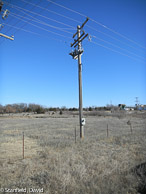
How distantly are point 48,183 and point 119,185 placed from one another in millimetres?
2090

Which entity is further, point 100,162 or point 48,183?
point 100,162

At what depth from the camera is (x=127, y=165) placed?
543cm

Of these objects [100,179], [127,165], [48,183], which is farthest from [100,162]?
[48,183]

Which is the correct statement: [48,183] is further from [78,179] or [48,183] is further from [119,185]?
[119,185]

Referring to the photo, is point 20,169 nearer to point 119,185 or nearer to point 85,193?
point 85,193

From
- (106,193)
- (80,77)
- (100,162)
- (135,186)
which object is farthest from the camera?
(80,77)

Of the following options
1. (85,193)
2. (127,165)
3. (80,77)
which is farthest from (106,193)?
(80,77)

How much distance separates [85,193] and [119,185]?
1.05 metres

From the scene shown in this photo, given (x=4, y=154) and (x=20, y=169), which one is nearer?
(x=20, y=169)

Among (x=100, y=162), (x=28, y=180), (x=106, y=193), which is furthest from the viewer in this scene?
(x=100, y=162)

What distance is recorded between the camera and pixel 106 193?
3.53 metres

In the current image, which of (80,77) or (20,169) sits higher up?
(80,77)

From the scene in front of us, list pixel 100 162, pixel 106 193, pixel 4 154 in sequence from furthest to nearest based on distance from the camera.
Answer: pixel 4 154
pixel 100 162
pixel 106 193

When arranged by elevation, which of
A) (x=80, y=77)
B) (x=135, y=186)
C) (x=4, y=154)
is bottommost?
(x=4, y=154)
